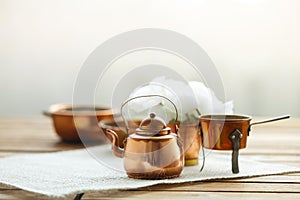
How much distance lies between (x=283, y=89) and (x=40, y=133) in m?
1.48

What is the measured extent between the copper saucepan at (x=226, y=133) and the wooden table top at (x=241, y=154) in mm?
81

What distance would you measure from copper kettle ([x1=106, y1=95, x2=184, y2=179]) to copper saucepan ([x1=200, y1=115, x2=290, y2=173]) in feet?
0.33

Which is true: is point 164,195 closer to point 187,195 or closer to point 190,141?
point 187,195

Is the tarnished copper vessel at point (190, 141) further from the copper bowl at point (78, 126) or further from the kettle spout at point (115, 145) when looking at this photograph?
the copper bowl at point (78, 126)

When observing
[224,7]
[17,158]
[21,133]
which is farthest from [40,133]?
[224,7]

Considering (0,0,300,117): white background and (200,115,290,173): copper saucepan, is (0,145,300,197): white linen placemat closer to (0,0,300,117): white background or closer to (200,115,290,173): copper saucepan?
(200,115,290,173): copper saucepan

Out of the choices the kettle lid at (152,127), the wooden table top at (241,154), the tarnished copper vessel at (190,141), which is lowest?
the wooden table top at (241,154)

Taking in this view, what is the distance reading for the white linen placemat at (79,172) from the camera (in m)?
1.14

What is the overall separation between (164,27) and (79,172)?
1.68 metres

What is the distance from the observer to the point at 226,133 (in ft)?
4.15

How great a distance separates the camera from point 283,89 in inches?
116

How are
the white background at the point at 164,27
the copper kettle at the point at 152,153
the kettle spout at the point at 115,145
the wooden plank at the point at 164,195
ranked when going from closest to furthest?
the wooden plank at the point at 164,195 → the copper kettle at the point at 152,153 → the kettle spout at the point at 115,145 → the white background at the point at 164,27

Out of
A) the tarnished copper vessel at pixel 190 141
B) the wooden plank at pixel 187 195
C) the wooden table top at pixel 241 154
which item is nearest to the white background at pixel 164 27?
the wooden table top at pixel 241 154

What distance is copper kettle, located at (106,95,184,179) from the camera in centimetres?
118
